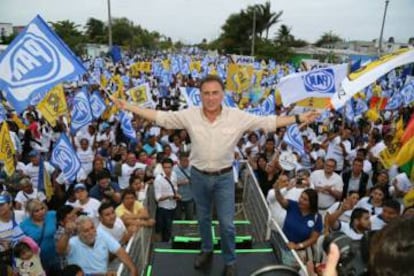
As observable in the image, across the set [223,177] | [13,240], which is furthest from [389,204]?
[13,240]

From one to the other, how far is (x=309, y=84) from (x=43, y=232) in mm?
5534

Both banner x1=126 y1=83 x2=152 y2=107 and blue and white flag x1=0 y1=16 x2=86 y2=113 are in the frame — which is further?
banner x1=126 y1=83 x2=152 y2=107

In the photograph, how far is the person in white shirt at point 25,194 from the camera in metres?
6.81

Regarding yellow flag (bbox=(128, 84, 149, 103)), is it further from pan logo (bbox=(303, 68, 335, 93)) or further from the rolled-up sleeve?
the rolled-up sleeve

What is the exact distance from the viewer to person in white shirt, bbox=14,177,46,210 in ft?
22.4

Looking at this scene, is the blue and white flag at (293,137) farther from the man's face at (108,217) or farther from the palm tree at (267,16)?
the palm tree at (267,16)

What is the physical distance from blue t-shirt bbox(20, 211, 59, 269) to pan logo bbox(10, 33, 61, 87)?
→ 1700 millimetres

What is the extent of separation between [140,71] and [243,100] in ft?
32.3

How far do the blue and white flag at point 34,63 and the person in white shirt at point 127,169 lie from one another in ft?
10.6

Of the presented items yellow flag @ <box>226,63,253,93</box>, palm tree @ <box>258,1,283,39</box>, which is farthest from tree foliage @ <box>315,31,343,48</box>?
yellow flag @ <box>226,63,253,93</box>

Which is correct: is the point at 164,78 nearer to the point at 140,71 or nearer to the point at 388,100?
the point at 140,71

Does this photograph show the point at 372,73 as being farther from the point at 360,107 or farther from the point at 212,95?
the point at 360,107

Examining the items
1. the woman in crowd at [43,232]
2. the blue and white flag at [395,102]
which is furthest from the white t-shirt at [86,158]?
the blue and white flag at [395,102]

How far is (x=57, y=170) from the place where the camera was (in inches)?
313
